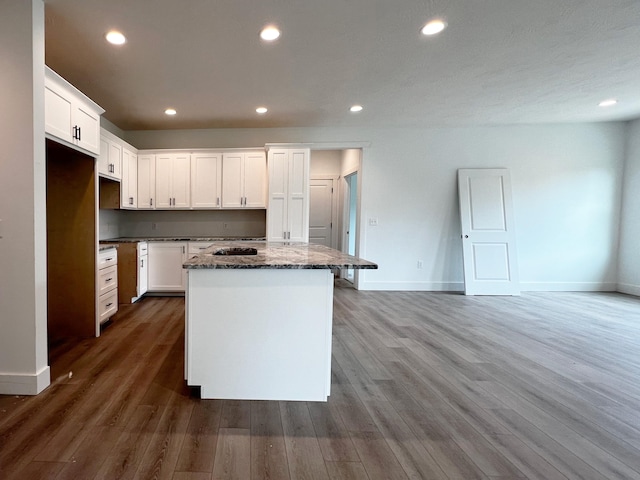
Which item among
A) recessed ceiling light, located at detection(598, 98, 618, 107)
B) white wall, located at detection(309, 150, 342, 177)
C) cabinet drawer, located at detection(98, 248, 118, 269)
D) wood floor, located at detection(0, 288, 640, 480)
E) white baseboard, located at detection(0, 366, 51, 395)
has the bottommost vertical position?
wood floor, located at detection(0, 288, 640, 480)

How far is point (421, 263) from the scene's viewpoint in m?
4.62

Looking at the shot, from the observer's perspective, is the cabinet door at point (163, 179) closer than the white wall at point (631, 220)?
Yes

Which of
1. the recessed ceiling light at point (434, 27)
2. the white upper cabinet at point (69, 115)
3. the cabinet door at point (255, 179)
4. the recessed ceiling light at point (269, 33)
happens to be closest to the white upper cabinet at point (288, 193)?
the cabinet door at point (255, 179)

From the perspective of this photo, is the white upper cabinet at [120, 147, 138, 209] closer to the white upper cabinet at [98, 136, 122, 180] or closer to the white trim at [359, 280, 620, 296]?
the white upper cabinet at [98, 136, 122, 180]

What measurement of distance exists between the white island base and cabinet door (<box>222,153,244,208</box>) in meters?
2.83

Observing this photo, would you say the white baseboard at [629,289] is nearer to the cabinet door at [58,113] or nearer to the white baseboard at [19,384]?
the white baseboard at [19,384]

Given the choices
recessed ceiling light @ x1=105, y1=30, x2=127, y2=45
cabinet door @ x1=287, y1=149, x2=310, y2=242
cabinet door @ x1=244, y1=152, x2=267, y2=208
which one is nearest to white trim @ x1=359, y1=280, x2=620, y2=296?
cabinet door @ x1=287, y1=149, x2=310, y2=242

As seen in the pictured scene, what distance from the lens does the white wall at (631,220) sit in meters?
4.30

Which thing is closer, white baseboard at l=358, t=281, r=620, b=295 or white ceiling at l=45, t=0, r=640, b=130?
white ceiling at l=45, t=0, r=640, b=130

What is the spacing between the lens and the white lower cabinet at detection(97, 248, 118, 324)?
275 cm

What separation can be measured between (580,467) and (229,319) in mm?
1879

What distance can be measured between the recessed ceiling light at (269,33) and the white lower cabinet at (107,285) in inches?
103

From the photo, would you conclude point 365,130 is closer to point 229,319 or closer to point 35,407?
point 229,319

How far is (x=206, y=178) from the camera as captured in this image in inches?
166
